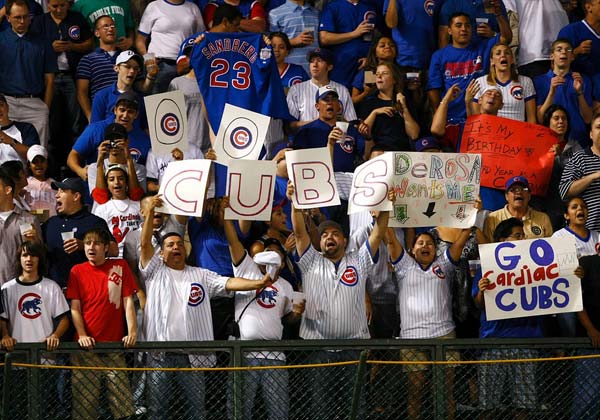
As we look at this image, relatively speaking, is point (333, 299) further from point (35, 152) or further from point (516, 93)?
point (516, 93)

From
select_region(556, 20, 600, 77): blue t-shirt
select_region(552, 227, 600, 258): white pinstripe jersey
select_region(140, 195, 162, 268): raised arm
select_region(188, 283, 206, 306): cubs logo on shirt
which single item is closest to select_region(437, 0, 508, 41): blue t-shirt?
select_region(556, 20, 600, 77): blue t-shirt

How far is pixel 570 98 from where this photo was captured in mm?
15859

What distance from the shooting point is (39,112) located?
15.3 m

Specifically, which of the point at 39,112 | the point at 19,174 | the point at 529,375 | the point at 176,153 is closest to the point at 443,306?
the point at 529,375

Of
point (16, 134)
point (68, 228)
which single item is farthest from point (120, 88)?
point (68, 228)

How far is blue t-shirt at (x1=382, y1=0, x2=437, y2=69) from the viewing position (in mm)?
16391

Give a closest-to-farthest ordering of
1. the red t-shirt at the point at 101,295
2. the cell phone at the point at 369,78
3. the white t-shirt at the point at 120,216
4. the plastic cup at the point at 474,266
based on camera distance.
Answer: the red t-shirt at the point at 101,295
the plastic cup at the point at 474,266
the white t-shirt at the point at 120,216
the cell phone at the point at 369,78

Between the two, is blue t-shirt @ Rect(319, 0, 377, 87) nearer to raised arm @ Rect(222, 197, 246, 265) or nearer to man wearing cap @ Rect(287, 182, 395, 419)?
man wearing cap @ Rect(287, 182, 395, 419)

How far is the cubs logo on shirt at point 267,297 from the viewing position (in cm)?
1245

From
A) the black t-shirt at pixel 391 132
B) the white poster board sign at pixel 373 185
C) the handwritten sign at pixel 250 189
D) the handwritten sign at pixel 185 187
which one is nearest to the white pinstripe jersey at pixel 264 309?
the handwritten sign at pixel 250 189

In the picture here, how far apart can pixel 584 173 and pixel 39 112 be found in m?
5.42

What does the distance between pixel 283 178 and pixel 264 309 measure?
2069mm

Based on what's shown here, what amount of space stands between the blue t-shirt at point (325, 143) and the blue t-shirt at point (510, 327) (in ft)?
7.42

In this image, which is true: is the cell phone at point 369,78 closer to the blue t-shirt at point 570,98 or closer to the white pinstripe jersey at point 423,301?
the blue t-shirt at point 570,98
